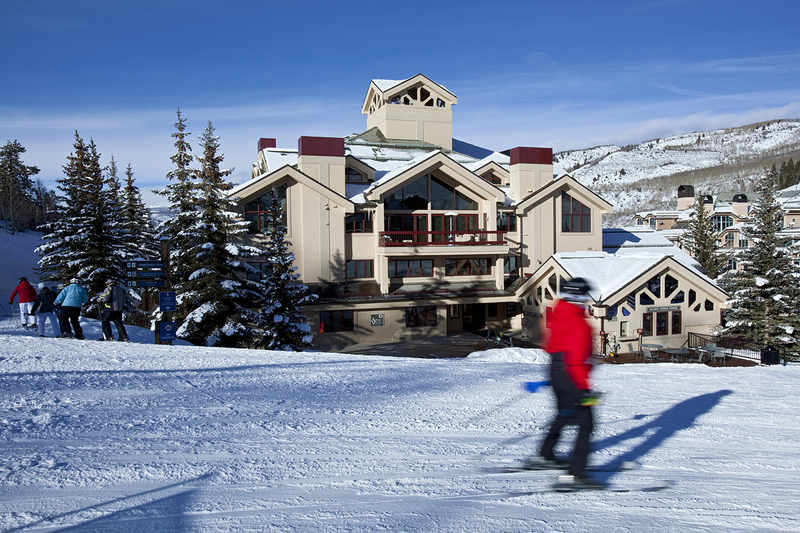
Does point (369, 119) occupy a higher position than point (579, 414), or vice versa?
point (369, 119)

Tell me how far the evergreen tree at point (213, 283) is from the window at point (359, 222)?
22.2 feet

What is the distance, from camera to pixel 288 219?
2527 cm

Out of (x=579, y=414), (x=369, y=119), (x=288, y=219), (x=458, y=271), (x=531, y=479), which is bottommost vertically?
(x=531, y=479)

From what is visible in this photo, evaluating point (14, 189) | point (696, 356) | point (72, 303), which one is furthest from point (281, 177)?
point (14, 189)

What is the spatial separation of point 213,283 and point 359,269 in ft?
28.0

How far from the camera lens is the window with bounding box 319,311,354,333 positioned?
2523cm

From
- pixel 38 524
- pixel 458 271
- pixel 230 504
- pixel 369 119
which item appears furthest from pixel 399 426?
pixel 369 119

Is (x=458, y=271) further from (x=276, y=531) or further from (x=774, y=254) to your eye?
(x=276, y=531)

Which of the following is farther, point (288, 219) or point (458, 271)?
point (458, 271)

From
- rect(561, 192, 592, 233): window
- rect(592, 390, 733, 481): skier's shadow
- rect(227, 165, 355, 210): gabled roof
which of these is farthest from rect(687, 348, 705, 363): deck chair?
rect(227, 165, 355, 210): gabled roof

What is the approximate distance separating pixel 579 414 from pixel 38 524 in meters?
4.39

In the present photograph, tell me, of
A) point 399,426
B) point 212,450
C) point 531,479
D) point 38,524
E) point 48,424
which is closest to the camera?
point 38,524

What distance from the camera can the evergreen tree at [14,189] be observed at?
46.4 meters

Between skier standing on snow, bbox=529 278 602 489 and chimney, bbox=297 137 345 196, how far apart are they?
22.2m
